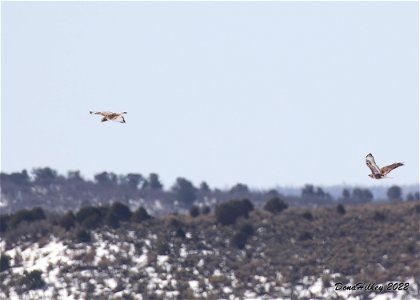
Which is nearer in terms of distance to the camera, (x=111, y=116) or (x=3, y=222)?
(x=111, y=116)

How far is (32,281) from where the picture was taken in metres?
76.4

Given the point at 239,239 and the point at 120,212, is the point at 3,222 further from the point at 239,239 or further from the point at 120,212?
the point at 239,239

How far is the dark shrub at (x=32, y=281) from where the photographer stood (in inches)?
2992

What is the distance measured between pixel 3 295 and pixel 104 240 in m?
12.2

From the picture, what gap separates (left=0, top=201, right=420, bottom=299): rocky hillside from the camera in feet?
246

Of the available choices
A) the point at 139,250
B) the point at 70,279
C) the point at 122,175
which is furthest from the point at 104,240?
the point at 122,175

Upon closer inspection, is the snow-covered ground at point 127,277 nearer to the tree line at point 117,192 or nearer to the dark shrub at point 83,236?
the dark shrub at point 83,236

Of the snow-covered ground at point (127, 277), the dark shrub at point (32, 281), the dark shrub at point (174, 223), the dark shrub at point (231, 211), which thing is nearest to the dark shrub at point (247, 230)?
the dark shrub at point (231, 211)

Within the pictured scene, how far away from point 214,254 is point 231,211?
928 centimetres

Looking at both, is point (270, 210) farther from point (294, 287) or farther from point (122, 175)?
point (122, 175)

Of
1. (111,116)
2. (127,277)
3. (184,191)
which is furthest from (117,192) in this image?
(111,116)

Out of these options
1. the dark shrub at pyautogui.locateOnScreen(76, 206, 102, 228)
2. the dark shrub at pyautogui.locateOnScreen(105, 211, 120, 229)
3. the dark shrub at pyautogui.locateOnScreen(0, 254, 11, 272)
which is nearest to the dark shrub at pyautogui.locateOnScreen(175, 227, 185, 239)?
the dark shrub at pyautogui.locateOnScreen(105, 211, 120, 229)

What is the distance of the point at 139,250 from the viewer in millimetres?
83500

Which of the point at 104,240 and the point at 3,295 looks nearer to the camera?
the point at 3,295
